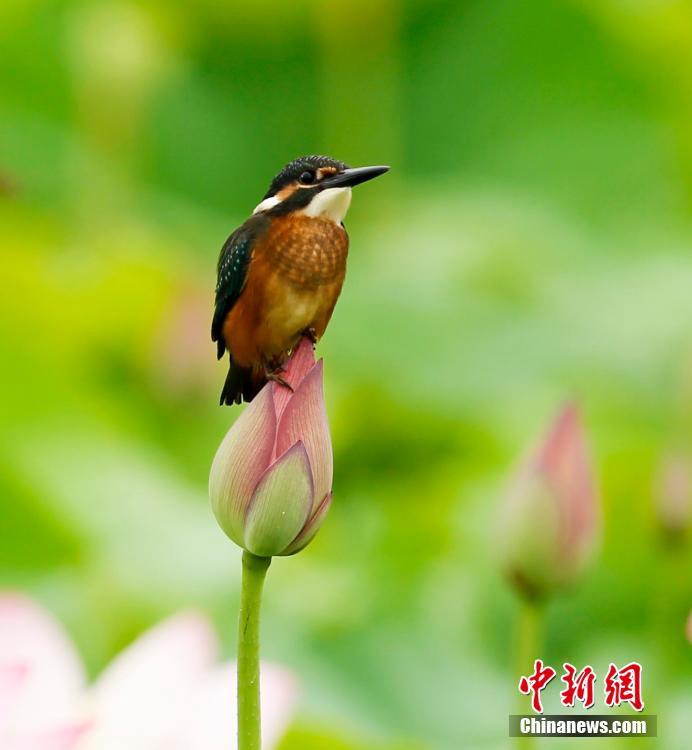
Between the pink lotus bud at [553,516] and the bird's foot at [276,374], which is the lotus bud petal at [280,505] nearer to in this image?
the bird's foot at [276,374]

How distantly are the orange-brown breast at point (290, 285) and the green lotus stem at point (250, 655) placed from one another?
0.12 meters

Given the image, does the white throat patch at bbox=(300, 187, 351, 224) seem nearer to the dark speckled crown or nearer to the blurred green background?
the dark speckled crown

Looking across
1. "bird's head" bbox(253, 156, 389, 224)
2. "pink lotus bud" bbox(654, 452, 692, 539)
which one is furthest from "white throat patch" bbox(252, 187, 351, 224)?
"pink lotus bud" bbox(654, 452, 692, 539)

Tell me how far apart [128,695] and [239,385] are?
0.48 feet

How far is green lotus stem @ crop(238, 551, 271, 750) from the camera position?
1.67 feet

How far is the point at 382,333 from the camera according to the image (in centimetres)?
221

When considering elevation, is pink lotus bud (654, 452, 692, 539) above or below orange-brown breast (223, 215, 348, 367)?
above

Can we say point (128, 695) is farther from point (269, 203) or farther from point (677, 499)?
point (677, 499)

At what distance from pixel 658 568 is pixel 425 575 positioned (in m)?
0.27

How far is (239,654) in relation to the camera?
1.72ft

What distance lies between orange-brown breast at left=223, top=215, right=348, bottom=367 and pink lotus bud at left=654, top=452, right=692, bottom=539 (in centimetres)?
70

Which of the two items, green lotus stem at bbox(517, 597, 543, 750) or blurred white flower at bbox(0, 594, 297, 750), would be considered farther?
green lotus stem at bbox(517, 597, 543, 750)

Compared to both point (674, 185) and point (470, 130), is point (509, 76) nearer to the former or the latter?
point (470, 130)
